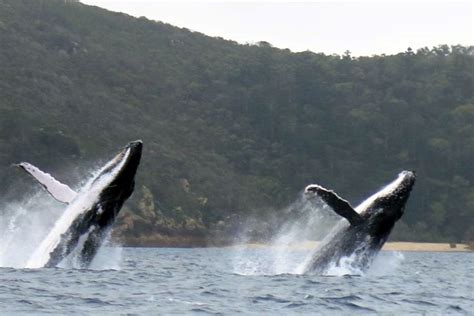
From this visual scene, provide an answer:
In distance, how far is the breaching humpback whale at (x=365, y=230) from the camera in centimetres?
3228

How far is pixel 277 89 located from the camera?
166 meters

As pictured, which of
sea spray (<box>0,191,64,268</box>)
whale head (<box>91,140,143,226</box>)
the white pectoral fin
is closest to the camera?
whale head (<box>91,140,143,226</box>)

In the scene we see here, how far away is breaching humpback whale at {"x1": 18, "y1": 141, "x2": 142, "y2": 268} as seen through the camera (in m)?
29.7

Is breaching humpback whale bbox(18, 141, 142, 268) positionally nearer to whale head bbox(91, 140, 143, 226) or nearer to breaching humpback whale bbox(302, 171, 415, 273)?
whale head bbox(91, 140, 143, 226)

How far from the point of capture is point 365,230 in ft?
106

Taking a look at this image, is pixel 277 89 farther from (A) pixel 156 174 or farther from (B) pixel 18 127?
(B) pixel 18 127

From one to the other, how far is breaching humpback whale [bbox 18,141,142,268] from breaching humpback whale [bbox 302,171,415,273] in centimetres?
631

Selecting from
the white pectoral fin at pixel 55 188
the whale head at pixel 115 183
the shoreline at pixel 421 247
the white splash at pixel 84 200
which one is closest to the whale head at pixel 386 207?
the whale head at pixel 115 183

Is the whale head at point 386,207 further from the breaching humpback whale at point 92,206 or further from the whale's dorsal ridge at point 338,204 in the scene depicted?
the breaching humpback whale at point 92,206

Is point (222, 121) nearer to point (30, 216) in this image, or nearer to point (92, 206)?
point (30, 216)

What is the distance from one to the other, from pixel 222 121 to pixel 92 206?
125304mm

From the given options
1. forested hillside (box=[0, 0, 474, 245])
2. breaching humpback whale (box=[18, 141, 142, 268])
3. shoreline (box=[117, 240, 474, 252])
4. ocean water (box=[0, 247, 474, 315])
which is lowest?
shoreline (box=[117, 240, 474, 252])

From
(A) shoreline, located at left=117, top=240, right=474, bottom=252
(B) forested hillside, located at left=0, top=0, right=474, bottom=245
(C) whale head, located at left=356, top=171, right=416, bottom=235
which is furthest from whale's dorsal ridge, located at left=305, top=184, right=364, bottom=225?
(A) shoreline, located at left=117, top=240, right=474, bottom=252

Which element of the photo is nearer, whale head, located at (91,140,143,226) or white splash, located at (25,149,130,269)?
whale head, located at (91,140,143,226)
